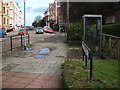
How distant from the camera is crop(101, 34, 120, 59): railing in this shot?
8.20 meters

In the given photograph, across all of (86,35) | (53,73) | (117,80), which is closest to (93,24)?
(86,35)

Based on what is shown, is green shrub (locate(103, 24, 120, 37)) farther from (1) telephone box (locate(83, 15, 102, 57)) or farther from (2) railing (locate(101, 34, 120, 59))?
(1) telephone box (locate(83, 15, 102, 57))

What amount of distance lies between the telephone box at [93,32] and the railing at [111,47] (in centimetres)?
27

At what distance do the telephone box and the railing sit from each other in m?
0.27

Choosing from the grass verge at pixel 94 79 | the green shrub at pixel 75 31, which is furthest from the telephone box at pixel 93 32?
the green shrub at pixel 75 31

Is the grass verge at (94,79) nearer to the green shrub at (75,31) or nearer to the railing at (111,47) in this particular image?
the railing at (111,47)

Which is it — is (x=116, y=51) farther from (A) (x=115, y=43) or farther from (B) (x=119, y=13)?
(B) (x=119, y=13)

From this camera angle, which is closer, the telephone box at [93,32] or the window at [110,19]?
the telephone box at [93,32]

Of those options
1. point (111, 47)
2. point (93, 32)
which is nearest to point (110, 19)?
point (93, 32)

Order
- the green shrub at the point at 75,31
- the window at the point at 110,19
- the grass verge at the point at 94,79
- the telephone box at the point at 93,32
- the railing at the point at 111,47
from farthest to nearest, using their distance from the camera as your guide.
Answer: the window at the point at 110,19 < the green shrub at the point at 75,31 < the telephone box at the point at 93,32 < the railing at the point at 111,47 < the grass verge at the point at 94,79

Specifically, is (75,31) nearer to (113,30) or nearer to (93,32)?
(113,30)

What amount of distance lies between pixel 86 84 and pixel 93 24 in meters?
6.03

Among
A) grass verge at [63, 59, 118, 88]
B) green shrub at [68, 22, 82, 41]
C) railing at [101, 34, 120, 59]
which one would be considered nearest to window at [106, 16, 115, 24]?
green shrub at [68, 22, 82, 41]

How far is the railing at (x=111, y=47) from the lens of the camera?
820 cm
